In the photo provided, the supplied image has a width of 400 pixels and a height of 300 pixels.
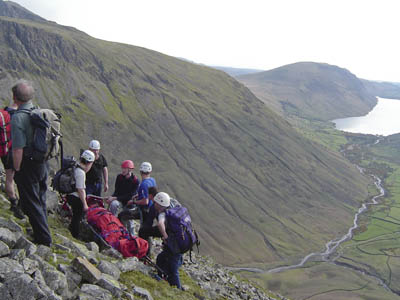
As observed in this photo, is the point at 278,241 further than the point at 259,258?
Yes

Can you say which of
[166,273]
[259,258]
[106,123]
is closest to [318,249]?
[259,258]

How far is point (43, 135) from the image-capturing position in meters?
10.0

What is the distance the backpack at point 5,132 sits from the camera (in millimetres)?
9922

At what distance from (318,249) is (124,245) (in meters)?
167

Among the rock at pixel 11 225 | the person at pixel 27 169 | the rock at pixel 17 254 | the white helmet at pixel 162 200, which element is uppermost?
the person at pixel 27 169

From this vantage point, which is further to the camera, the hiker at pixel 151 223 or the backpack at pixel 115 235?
the hiker at pixel 151 223

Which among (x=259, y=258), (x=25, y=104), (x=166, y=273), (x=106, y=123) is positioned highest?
(x=25, y=104)

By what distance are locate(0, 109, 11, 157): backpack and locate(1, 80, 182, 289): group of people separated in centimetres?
16

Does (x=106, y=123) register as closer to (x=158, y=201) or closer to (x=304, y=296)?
(x=304, y=296)

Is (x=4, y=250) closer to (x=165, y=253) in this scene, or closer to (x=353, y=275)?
(x=165, y=253)

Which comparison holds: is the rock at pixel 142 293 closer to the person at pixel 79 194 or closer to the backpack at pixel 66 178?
the person at pixel 79 194

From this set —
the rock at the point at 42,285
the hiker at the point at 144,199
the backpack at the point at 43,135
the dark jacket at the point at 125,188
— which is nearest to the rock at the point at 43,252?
the rock at the point at 42,285

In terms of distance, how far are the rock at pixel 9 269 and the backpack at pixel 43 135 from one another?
2957 millimetres

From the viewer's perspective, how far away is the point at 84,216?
48.5 feet
